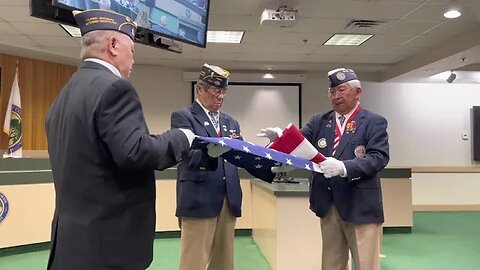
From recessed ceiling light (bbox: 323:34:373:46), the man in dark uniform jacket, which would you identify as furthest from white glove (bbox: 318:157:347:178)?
recessed ceiling light (bbox: 323:34:373:46)

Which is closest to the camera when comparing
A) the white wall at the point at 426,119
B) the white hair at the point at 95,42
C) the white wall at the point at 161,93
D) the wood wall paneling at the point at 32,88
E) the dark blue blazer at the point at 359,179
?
the white hair at the point at 95,42

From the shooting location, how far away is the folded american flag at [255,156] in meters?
1.83

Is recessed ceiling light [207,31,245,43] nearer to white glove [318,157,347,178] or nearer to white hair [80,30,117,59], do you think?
white glove [318,157,347,178]

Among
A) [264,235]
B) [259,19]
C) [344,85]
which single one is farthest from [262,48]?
[344,85]

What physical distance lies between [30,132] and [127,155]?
7016 mm

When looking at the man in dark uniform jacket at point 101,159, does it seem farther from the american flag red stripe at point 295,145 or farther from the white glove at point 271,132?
the white glove at point 271,132

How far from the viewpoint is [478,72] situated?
28.0 feet

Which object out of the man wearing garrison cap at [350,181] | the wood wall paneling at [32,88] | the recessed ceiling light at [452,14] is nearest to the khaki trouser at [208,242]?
the man wearing garrison cap at [350,181]

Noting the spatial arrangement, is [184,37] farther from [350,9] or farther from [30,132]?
[30,132]

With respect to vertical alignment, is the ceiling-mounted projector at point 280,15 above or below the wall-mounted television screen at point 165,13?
above

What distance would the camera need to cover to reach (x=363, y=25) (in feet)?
18.6

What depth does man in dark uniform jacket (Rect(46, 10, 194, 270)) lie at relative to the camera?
136 cm

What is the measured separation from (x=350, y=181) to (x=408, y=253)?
335 cm

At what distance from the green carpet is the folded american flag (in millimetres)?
2495
